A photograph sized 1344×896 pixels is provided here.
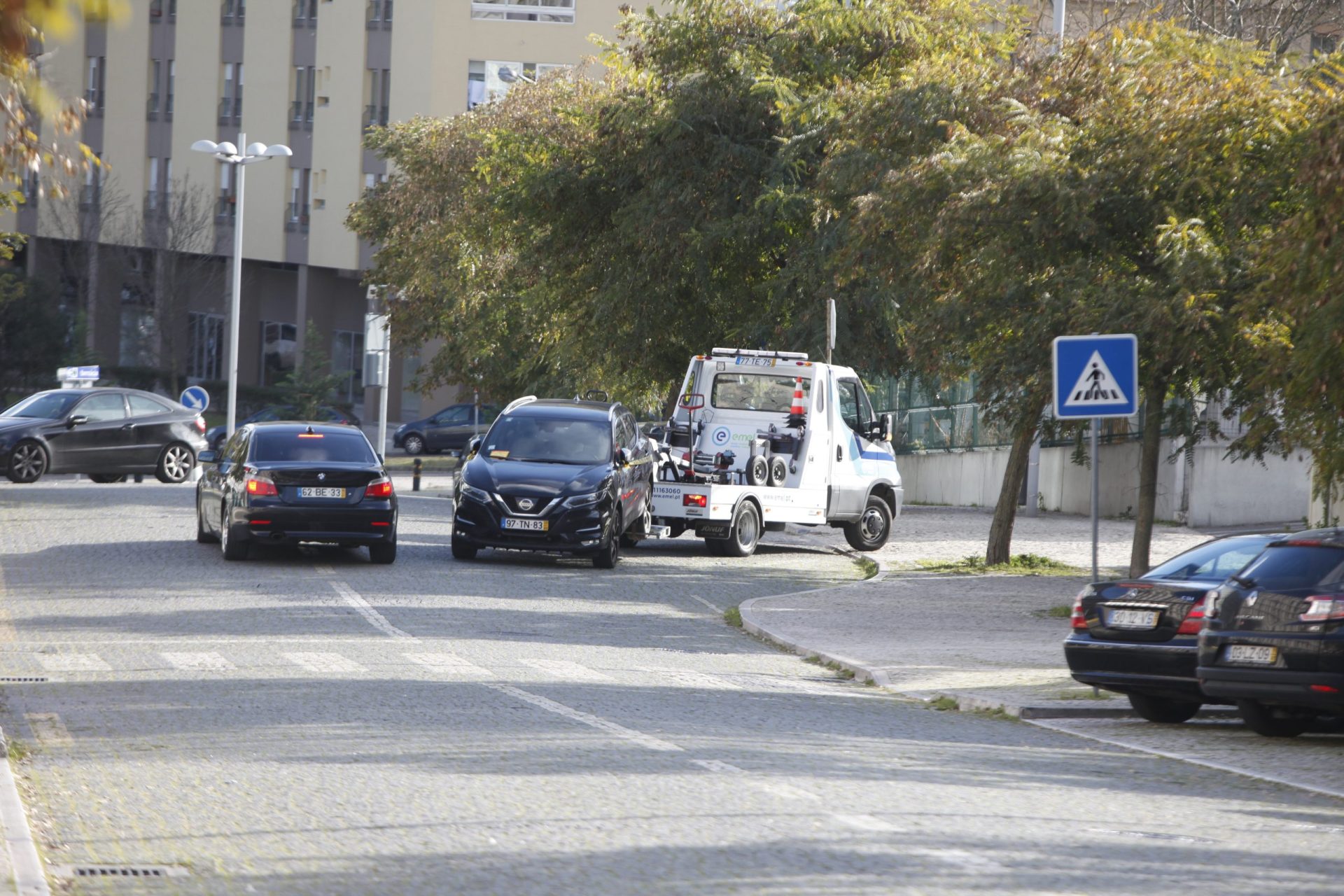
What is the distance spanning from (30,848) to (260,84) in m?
63.8

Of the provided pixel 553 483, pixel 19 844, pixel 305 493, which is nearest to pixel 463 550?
pixel 553 483

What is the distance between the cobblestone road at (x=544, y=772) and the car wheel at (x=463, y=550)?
13.7 feet

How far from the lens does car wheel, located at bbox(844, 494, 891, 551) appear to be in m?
26.0

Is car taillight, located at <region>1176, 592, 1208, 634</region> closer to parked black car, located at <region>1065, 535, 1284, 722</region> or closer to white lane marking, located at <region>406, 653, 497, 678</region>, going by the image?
parked black car, located at <region>1065, 535, 1284, 722</region>

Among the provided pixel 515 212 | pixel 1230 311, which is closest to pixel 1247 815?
pixel 1230 311

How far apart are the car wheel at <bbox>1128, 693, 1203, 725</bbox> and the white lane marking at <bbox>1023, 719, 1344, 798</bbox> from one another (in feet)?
2.32

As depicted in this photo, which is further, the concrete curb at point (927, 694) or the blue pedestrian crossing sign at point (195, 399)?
the blue pedestrian crossing sign at point (195, 399)

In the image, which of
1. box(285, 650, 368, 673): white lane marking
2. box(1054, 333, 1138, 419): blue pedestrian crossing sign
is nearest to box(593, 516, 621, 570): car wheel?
box(285, 650, 368, 673): white lane marking

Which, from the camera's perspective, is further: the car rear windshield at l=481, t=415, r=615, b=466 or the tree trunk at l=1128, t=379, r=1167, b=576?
the car rear windshield at l=481, t=415, r=615, b=466

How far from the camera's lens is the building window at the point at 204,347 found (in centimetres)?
7350

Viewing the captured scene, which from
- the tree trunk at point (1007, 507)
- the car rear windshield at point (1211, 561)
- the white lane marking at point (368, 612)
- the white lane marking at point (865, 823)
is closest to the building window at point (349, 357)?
the tree trunk at point (1007, 507)

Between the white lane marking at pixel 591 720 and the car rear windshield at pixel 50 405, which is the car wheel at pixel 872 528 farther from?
the car rear windshield at pixel 50 405

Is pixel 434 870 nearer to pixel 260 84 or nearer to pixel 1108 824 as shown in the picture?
pixel 1108 824

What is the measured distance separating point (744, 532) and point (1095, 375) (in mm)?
10178
